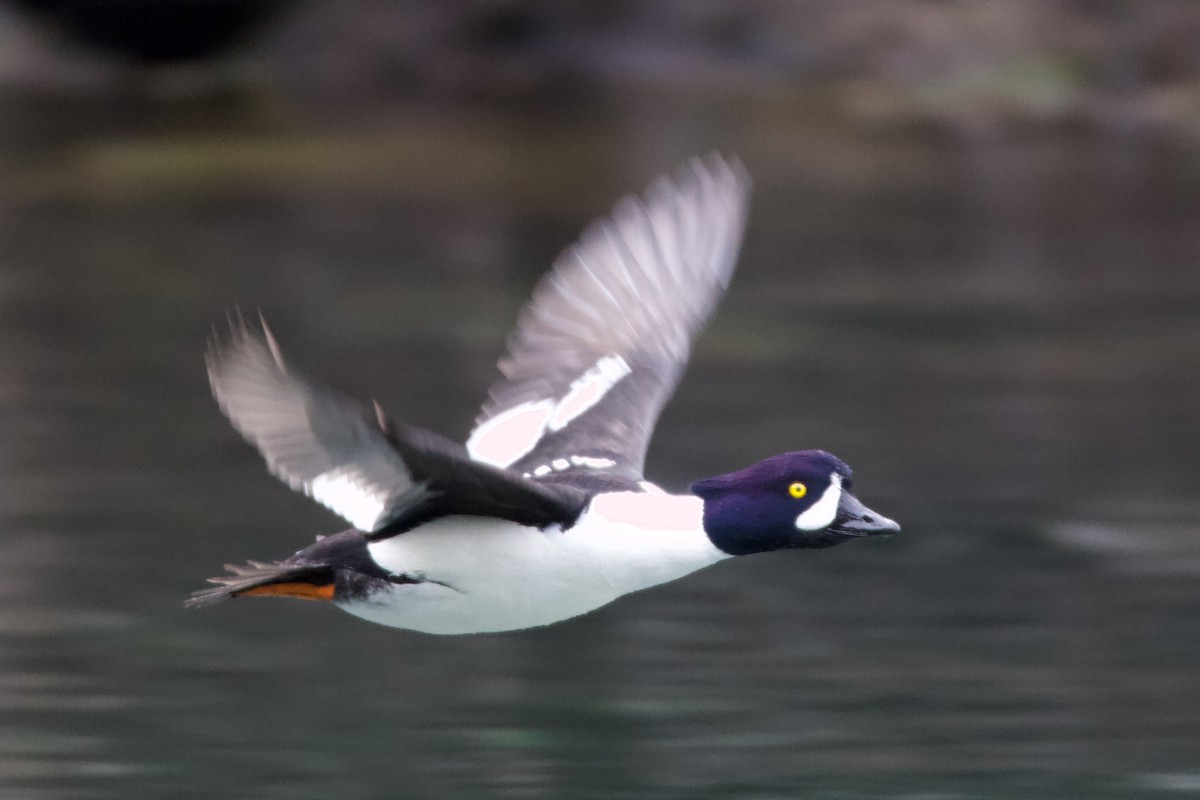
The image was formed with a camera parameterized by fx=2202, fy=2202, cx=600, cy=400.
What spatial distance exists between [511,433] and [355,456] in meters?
1.88

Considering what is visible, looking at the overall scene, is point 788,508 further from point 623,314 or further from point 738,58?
point 738,58

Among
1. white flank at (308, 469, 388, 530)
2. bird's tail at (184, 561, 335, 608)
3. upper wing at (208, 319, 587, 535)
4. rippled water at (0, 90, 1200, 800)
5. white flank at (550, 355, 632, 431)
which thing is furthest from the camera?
rippled water at (0, 90, 1200, 800)

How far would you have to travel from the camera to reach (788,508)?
6043 mm

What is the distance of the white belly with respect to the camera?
5953mm

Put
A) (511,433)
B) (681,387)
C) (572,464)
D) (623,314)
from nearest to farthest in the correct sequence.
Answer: (572,464) < (511,433) < (623,314) < (681,387)

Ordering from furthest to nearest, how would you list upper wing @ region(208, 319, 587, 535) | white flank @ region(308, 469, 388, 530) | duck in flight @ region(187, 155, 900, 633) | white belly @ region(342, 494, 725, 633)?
white belly @ region(342, 494, 725, 633), white flank @ region(308, 469, 388, 530), duck in flight @ region(187, 155, 900, 633), upper wing @ region(208, 319, 587, 535)

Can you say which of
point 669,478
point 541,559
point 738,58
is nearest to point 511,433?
point 541,559

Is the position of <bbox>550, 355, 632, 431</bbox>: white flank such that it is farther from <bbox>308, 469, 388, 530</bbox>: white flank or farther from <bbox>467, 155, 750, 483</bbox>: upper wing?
<bbox>308, 469, 388, 530</bbox>: white flank

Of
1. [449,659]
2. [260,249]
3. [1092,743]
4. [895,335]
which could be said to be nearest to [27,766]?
[449,659]

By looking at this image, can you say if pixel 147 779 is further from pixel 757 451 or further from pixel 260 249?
pixel 260 249

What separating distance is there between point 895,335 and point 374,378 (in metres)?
3.95

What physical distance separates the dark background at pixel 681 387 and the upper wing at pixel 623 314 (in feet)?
3.85

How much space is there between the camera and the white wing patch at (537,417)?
7.16 meters

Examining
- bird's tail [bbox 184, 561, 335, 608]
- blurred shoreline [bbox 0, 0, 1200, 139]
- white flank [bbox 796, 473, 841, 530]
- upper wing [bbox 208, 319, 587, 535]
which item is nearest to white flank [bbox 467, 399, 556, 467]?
bird's tail [bbox 184, 561, 335, 608]
